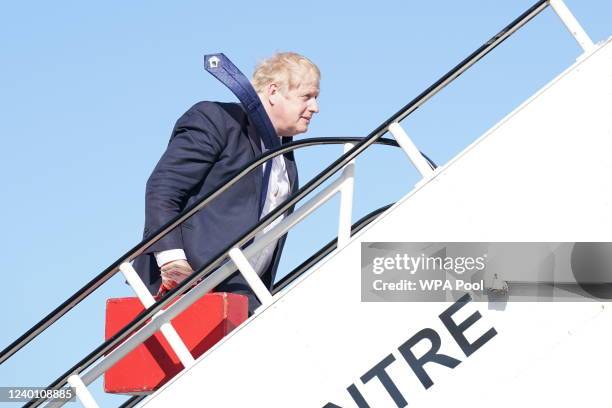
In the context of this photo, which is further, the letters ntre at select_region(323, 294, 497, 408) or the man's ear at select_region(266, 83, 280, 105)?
the man's ear at select_region(266, 83, 280, 105)

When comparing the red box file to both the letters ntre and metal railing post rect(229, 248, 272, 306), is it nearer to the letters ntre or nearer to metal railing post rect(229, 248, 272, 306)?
metal railing post rect(229, 248, 272, 306)

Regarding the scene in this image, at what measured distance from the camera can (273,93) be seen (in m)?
6.03

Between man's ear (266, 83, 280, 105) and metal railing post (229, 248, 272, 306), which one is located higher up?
man's ear (266, 83, 280, 105)

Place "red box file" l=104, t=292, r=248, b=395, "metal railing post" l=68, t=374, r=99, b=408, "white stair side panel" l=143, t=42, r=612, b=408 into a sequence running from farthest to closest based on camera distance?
"red box file" l=104, t=292, r=248, b=395, "metal railing post" l=68, t=374, r=99, b=408, "white stair side panel" l=143, t=42, r=612, b=408

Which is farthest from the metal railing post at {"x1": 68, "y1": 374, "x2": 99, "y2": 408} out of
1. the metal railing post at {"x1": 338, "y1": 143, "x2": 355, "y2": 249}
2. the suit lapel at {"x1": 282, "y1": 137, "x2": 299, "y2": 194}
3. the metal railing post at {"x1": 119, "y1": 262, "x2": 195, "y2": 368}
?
the suit lapel at {"x1": 282, "y1": 137, "x2": 299, "y2": 194}

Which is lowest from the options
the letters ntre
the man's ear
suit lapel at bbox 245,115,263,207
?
the letters ntre

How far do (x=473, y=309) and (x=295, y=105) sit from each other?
1.74 m

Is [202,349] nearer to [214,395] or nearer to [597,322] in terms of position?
[214,395]

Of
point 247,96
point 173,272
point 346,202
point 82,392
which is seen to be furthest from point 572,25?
point 82,392

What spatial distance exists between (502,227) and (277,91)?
172cm

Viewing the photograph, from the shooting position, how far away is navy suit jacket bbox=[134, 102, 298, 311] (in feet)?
18.9

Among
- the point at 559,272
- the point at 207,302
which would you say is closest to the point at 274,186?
the point at 207,302

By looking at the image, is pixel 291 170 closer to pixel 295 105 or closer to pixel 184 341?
pixel 295 105

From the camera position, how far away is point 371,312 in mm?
4848
